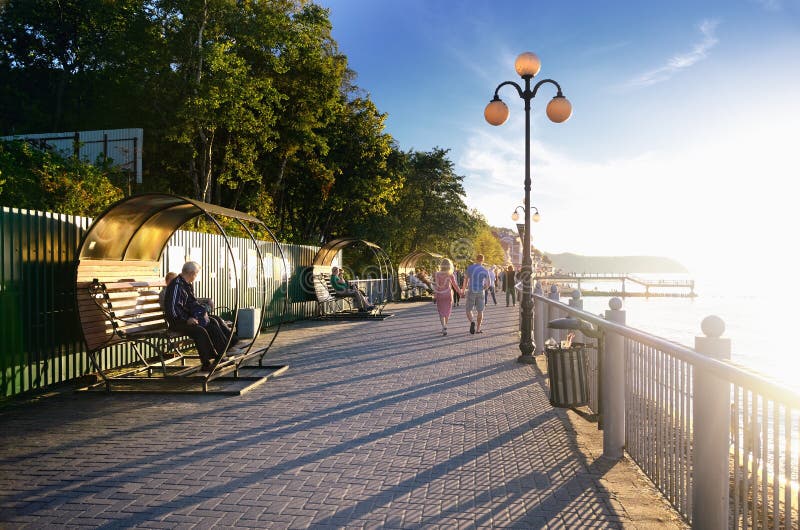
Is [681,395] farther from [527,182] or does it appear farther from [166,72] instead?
[166,72]

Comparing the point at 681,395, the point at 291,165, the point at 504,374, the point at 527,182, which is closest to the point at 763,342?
the point at 527,182

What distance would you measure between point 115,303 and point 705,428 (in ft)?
23.7

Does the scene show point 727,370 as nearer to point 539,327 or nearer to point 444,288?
point 539,327

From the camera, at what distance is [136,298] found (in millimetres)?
8445

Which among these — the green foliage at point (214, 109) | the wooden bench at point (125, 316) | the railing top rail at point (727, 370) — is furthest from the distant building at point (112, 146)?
the railing top rail at point (727, 370)

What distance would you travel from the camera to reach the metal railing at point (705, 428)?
2.50 metres

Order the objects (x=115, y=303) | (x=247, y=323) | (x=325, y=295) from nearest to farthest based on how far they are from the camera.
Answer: (x=115, y=303) → (x=247, y=323) → (x=325, y=295)

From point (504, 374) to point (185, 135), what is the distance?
→ 17.8 metres

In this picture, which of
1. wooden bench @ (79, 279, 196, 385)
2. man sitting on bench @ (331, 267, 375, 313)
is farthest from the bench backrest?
man sitting on bench @ (331, 267, 375, 313)

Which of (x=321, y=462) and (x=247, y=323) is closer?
(x=321, y=462)

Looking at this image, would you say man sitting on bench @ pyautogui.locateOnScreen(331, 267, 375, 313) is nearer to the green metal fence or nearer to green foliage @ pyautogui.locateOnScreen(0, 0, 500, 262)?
green foliage @ pyautogui.locateOnScreen(0, 0, 500, 262)

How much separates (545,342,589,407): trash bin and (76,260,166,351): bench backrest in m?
5.22

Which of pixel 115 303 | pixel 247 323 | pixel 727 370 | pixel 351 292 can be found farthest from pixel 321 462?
pixel 351 292

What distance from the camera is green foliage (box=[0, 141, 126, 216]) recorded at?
13.2 m
